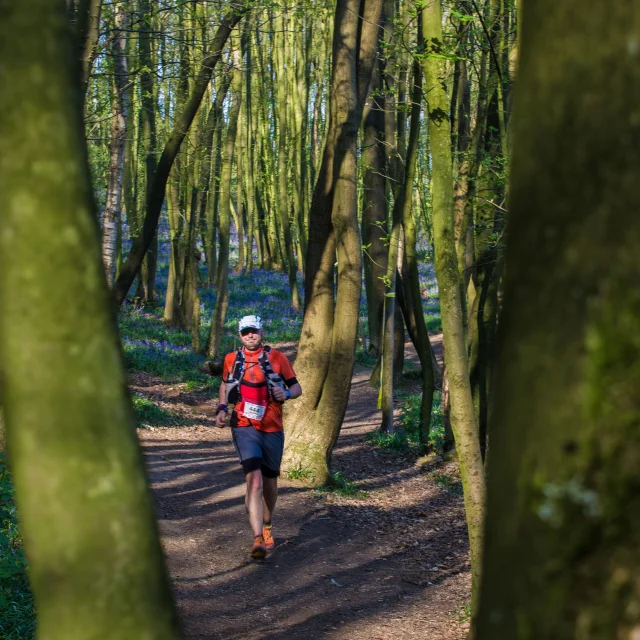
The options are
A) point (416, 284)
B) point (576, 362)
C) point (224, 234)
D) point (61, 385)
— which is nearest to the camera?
point (576, 362)

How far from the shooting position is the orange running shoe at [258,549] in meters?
7.45

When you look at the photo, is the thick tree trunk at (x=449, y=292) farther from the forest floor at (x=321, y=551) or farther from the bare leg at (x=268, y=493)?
the bare leg at (x=268, y=493)

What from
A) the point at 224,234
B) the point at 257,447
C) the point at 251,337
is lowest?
the point at 257,447

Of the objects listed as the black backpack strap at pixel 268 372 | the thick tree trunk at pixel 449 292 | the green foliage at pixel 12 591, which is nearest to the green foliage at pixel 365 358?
the black backpack strap at pixel 268 372

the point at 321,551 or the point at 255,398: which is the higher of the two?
the point at 255,398

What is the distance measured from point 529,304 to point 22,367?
1.08 metres

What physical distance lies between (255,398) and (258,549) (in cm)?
143

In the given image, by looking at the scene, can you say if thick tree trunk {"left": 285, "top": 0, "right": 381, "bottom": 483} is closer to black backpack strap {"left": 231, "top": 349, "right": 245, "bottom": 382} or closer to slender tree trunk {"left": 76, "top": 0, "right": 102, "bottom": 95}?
slender tree trunk {"left": 76, "top": 0, "right": 102, "bottom": 95}

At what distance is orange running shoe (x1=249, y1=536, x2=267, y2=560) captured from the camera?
745 centimetres

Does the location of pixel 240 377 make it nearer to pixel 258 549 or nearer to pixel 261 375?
pixel 261 375

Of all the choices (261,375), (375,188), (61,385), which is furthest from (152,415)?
(61,385)

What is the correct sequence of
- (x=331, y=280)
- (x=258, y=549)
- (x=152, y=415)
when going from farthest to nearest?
(x=152, y=415), (x=331, y=280), (x=258, y=549)

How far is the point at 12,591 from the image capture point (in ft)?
18.1

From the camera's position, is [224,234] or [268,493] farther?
[224,234]
